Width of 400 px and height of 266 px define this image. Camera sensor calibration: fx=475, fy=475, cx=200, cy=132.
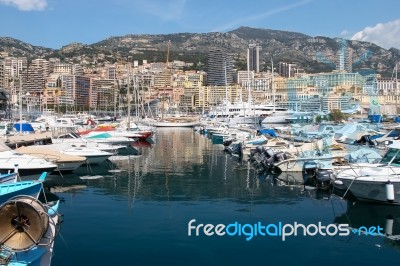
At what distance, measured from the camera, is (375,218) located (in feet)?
49.0

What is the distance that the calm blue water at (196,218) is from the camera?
37.2ft

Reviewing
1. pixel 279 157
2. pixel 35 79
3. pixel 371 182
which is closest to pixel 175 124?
pixel 279 157

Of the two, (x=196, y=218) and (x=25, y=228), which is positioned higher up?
(x=25, y=228)

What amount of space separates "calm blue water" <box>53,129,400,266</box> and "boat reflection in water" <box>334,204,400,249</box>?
31mm

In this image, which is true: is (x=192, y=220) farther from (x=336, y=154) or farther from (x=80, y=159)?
(x=336, y=154)

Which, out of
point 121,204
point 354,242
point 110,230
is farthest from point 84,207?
point 354,242

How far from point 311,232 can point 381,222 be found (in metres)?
2.58

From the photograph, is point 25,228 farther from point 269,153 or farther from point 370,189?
point 269,153

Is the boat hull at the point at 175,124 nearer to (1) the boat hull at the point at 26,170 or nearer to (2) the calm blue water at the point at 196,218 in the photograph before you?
(2) the calm blue water at the point at 196,218

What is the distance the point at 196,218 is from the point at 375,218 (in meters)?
5.62

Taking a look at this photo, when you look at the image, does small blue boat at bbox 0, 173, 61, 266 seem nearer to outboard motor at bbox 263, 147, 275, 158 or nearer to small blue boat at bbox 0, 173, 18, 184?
small blue boat at bbox 0, 173, 18, 184

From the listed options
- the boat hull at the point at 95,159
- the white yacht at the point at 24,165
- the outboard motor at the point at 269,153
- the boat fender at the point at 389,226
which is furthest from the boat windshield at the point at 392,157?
the boat hull at the point at 95,159

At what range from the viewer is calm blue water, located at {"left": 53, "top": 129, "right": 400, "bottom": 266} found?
11328 millimetres

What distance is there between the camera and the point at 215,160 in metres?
32.0
